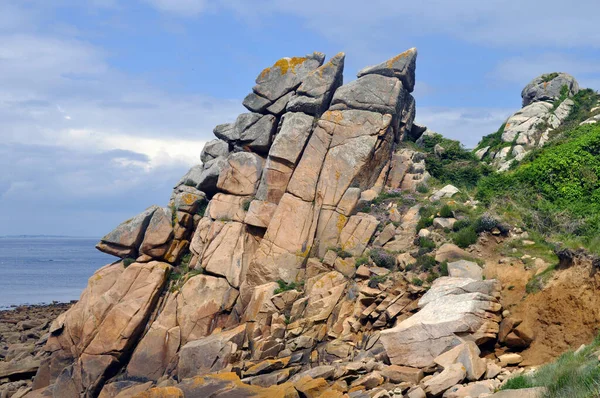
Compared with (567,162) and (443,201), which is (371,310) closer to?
(443,201)

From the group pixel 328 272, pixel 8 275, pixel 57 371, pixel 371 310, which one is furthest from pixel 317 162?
pixel 8 275

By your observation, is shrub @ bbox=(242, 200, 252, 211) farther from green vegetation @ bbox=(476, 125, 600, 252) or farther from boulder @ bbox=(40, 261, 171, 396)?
green vegetation @ bbox=(476, 125, 600, 252)

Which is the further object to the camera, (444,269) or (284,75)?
(284,75)

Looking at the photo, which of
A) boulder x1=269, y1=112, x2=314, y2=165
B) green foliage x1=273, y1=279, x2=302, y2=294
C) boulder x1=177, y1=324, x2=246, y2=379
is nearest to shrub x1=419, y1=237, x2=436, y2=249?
green foliage x1=273, y1=279, x2=302, y2=294

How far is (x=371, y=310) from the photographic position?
78.8ft

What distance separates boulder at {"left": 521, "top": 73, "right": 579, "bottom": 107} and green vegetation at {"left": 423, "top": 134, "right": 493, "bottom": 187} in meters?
16.7

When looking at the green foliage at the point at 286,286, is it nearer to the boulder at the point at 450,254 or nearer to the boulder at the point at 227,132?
the boulder at the point at 450,254

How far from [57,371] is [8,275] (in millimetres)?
78503

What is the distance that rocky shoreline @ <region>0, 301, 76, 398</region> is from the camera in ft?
97.2

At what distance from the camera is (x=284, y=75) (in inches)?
1382

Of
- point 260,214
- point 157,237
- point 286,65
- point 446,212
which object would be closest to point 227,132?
point 286,65

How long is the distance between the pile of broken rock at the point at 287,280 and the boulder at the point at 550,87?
60.6 feet

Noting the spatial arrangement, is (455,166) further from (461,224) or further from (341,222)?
(341,222)

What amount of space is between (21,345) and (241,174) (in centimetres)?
1775
